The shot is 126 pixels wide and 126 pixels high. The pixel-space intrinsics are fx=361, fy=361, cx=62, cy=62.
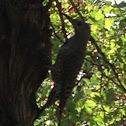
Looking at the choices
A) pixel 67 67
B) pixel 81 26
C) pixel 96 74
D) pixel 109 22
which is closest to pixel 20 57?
pixel 67 67

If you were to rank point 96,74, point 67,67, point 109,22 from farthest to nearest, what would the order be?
point 96,74
point 109,22
point 67,67

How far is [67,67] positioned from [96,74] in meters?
1.33

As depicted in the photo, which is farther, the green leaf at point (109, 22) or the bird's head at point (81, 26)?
the green leaf at point (109, 22)

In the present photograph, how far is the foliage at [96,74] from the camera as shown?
3.94 m

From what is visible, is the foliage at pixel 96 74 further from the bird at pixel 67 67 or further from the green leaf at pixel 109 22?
the bird at pixel 67 67

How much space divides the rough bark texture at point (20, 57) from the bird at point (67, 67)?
36 cm

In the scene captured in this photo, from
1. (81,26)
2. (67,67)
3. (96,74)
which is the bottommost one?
(96,74)

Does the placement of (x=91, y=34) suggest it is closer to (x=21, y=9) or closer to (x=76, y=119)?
(x=76, y=119)

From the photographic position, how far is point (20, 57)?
2.75 m

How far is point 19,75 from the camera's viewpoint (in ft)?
9.01

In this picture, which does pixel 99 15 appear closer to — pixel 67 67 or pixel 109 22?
pixel 109 22

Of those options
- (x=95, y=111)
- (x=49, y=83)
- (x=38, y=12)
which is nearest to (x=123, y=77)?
(x=95, y=111)

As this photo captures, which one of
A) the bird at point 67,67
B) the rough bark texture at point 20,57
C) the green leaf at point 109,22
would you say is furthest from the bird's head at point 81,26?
the rough bark texture at point 20,57

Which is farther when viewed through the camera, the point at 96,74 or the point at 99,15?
the point at 96,74
